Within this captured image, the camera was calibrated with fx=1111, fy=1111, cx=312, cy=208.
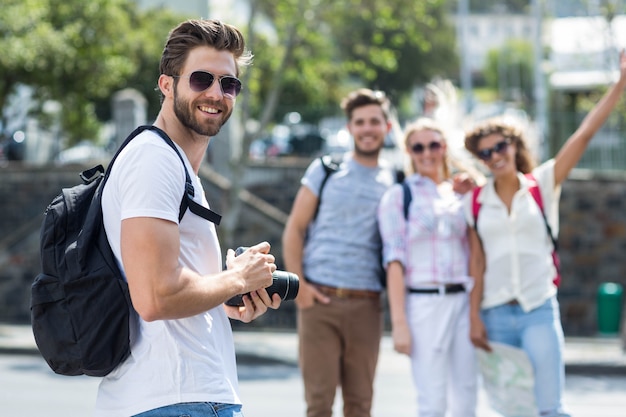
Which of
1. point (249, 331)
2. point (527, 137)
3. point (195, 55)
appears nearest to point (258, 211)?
point (249, 331)

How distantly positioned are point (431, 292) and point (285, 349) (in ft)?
26.7

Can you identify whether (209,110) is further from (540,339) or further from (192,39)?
(540,339)

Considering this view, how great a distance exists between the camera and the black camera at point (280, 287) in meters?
3.33

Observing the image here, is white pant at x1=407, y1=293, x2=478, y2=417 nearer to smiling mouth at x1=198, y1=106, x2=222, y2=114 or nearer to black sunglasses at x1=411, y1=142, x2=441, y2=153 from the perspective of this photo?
black sunglasses at x1=411, y1=142, x2=441, y2=153

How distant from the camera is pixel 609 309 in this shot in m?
16.6

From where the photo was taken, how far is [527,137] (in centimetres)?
647

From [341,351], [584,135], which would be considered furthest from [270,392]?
[584,135]

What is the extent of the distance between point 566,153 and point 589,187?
12381 millimetres

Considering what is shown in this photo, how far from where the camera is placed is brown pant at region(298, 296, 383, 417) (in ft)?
20.1

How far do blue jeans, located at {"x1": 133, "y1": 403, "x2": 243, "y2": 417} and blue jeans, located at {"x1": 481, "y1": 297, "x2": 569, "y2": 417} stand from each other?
9.94ft

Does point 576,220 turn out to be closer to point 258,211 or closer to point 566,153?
point 258,211

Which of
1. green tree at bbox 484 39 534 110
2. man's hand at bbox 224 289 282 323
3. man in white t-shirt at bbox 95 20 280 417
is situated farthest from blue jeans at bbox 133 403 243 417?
green tree at bbox 484 39 534 110

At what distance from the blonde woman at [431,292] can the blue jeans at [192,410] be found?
9.64 feet

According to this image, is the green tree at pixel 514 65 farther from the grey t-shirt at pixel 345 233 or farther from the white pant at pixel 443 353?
the white pant at pixel 443 353
